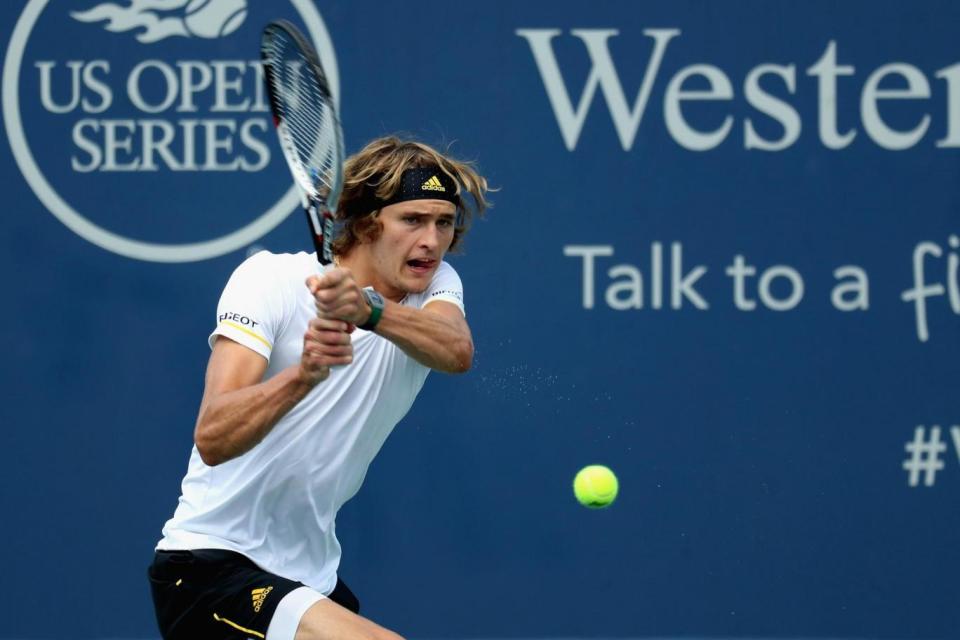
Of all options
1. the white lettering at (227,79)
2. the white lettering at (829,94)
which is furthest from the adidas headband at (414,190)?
the white lettering at (829,94)

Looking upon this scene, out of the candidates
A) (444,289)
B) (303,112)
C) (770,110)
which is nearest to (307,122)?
(303,112)

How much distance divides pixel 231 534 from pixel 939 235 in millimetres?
2662

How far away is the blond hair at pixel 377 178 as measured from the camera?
3.43 m

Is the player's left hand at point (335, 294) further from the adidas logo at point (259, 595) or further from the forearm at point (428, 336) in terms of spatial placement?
the adidas logo at point (259, 595)

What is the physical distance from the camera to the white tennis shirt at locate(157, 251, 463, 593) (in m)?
3.26

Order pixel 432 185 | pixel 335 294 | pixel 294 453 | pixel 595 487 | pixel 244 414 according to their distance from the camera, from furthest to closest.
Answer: pixel 595 487 → pixel 432 185 → pixel 294 453 → pixel 244 414 → pixel 335 294

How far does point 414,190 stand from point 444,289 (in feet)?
0.73

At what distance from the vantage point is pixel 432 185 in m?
3.41

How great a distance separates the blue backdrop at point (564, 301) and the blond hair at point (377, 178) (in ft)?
4.83

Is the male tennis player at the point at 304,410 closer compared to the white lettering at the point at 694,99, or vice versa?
the male tennis player at the point at 304,410

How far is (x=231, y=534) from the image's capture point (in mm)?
3283

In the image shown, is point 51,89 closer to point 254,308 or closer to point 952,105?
point 254,308

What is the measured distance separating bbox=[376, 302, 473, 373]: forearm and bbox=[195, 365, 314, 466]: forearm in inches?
9.1

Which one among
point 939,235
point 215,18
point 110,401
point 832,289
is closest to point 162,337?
point 110,401
